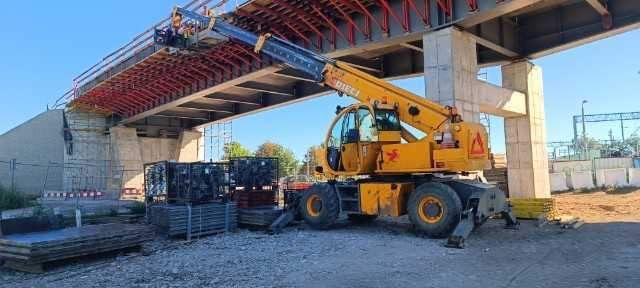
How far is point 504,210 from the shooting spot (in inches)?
479

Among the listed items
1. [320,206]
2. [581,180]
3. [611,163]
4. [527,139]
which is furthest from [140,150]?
[611,163]

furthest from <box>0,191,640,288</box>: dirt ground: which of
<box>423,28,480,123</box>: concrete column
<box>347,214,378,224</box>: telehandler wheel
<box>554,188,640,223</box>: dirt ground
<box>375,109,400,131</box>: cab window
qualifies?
<box>423,28,480,123</box>: concrete column

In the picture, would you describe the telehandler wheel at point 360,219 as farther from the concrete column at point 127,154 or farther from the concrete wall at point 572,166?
the concrete column at point 127,154

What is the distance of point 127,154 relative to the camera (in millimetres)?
36000

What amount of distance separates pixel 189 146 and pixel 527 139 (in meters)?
27.4

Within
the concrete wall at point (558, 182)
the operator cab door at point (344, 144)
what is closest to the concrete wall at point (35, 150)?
the operator cab door at point (344, 144)

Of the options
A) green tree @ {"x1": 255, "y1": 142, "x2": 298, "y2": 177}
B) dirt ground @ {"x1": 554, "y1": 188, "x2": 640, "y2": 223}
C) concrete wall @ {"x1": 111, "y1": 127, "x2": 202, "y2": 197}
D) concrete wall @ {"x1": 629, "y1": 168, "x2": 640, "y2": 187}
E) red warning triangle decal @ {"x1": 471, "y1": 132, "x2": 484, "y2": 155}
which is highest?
green tree @ {"x1": 255, "y1": 142, "x2": 298, "y2": 177}

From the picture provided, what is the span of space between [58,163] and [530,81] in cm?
3068

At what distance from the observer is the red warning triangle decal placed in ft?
35.8

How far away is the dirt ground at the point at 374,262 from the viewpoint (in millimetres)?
7262

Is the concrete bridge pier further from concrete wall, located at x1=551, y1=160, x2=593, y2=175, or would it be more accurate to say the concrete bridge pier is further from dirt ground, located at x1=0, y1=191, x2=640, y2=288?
concrete wall, located at x1=551, y1=160, x2=593, y2=175

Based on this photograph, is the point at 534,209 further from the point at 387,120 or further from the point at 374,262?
the point at 374,262

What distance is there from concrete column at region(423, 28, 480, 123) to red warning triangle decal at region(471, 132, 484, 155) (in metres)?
3.50

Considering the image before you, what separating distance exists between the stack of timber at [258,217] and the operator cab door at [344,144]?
2355mm
